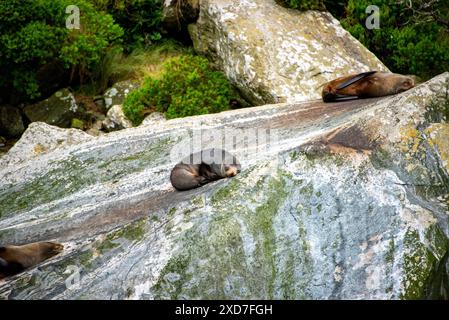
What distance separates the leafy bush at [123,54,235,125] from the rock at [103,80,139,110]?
84 cm

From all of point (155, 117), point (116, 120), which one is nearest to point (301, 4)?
point (155, 117)

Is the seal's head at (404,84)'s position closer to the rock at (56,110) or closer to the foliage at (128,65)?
the foliage at (128,65)

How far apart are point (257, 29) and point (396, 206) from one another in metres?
5.20

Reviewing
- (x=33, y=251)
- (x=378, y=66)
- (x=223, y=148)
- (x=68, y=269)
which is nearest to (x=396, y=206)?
(x=223, y=148)

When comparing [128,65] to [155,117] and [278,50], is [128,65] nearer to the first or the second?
[155,117]

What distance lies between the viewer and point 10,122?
10.9 metres

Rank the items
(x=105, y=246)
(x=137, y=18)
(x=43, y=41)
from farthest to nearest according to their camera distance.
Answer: (x=137, y=18), (x=43, y=41), (x=105, y=246)

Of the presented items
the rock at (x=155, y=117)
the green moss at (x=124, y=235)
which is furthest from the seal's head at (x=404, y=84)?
the rock at (x=155, y=117)

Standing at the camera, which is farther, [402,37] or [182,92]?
[402,37]

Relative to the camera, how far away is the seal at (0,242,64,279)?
4801mm

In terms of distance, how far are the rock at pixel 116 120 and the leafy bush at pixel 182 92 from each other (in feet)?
0.44

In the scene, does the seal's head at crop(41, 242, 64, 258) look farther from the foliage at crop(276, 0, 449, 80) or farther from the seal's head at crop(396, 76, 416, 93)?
the foliage at crop(276, 0, 449, 80)

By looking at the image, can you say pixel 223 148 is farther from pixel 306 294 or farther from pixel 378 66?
pixel 378 66

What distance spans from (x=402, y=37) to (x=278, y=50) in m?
2.16
